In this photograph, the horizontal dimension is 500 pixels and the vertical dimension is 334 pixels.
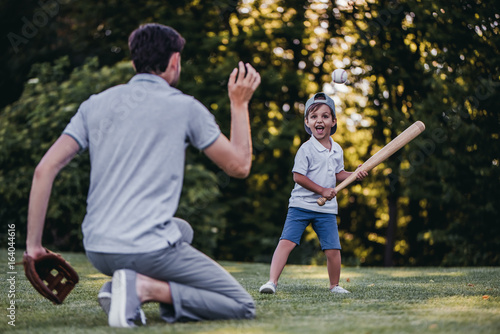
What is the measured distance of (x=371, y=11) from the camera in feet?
43.5

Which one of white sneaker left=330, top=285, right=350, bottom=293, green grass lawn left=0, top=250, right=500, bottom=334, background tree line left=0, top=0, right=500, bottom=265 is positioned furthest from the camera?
background tree line left=0, top=0, right=500, bottom=265

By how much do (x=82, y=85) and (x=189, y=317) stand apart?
10.5 metres

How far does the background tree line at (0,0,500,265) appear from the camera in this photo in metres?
11.4

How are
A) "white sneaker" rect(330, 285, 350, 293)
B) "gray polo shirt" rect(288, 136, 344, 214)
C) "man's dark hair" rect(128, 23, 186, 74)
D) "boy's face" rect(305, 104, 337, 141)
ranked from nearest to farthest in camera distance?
"man's dark hair" rect(128, 23, 186, 74)
"white sneaker" rect(330, 285, 350, 293)
"gray polo shirt" rect(288, 136, 344, 214)
"boy's face" rect(305, 104, 337, 141)

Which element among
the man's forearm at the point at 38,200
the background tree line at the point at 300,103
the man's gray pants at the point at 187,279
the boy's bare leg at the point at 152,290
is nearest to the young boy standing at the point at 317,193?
the man's gray pants at the point at 187,279

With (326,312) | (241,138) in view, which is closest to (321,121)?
(326,312)

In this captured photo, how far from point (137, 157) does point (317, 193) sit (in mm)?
2278

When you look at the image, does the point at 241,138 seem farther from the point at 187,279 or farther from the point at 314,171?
the point at 314,171

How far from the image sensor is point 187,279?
10.4 ft

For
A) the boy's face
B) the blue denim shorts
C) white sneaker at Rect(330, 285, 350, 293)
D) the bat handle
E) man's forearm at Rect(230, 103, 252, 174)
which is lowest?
white sneaker at Rect(330, 285, 350, 293)

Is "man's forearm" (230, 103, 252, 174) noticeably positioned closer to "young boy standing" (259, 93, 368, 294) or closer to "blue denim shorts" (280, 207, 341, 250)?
"young boy standing" (259, 93, 368, 294)

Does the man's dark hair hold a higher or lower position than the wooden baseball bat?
higher

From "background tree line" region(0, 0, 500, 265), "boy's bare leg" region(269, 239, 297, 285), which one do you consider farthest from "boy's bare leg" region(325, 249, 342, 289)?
"background tree line" region(0, 0, 500, 265)

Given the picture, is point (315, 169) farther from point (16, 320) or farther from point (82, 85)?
point (82, 85)
